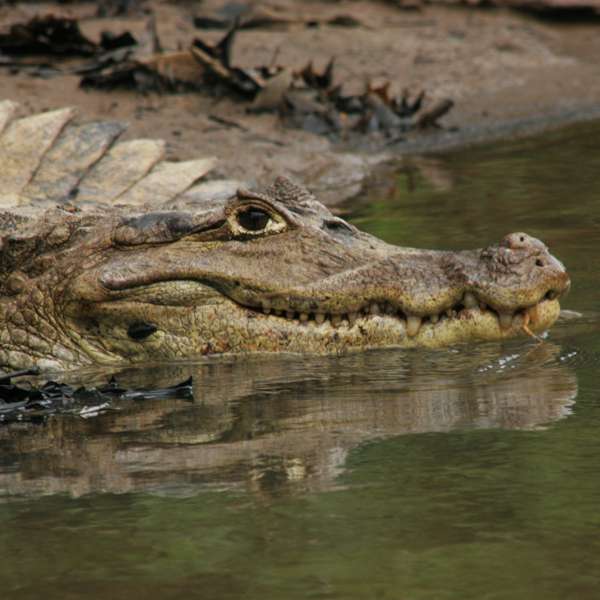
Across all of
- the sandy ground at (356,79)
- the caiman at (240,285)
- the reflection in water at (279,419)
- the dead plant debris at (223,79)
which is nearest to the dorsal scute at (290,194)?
the caiman at (240,285)

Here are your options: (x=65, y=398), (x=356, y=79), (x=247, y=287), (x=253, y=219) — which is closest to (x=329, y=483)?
(x=65, y=398)

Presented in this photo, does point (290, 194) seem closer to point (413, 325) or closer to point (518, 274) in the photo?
point (413, 325)

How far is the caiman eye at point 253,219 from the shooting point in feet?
18.5

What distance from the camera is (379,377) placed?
505cm

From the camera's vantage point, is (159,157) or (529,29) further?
(529,29)

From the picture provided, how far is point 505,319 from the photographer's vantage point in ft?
17.5

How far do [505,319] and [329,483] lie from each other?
199cm

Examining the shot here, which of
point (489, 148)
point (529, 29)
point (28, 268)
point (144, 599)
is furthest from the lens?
point (529, 29)

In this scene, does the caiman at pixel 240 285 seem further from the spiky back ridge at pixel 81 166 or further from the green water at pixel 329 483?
the spiky back ridge at pixel 81 166

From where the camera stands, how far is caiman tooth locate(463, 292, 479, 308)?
5332 mm

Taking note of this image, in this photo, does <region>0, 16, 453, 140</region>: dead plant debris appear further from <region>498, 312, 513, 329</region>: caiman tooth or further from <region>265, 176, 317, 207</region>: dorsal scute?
<region>498, 312, 513, 329</region>: caiman tooth

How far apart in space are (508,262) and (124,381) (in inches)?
61.2

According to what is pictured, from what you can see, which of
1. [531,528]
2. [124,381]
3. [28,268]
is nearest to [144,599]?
[531,528]

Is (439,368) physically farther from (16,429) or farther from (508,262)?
(16,429)
